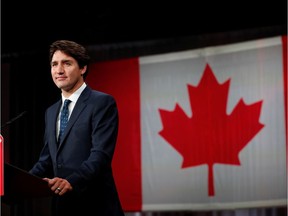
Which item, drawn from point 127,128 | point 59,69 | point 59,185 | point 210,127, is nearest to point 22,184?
point 59,185

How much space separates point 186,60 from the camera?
5.28 m

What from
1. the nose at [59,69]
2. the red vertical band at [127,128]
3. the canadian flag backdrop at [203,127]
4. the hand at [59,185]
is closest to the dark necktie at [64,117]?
the nose at [59,69]

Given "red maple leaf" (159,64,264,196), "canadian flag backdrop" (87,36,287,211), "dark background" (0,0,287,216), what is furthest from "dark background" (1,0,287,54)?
"red maple leaf" (159,64,264,196)

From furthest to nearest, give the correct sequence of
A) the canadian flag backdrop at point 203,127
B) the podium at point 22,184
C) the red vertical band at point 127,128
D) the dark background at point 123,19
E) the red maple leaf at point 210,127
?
the red vertical band at point 127,128
the dark background at point 123,19
the red maple leaf at point 210,127
the canadian flag backdrop at point 203,127
the podium at point 22,184

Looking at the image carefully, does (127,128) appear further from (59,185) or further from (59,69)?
(59,185)

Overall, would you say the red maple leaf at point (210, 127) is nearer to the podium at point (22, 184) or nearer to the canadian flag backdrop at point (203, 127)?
the canadian flag backdrop at point (203, 127)

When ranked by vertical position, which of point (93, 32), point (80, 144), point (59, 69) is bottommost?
point (80, 144)

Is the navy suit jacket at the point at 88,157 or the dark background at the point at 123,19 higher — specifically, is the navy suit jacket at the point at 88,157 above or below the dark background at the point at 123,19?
below

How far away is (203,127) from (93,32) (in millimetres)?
1516

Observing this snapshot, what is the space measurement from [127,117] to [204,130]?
812mm

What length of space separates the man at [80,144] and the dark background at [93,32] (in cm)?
315

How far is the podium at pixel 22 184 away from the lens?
69.7 inches

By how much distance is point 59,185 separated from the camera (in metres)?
1.89

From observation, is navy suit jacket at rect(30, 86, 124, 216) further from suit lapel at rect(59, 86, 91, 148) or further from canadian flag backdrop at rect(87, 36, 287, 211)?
canadian flag backdrop at rect(87, 36, 287, 211)
